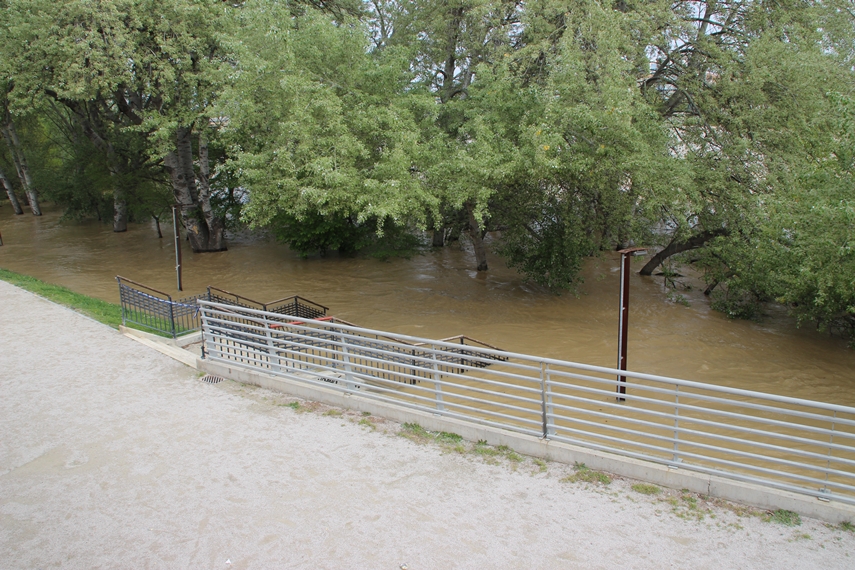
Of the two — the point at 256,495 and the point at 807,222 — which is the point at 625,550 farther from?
the point at 807,222

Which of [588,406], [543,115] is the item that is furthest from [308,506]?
[543,115]

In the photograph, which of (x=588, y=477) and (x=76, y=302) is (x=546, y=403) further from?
(x=76, y=302)

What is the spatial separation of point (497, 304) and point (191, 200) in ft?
46.8

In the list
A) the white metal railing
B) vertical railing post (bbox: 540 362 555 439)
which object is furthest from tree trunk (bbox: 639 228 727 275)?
vertical railing post (bbox: 540 362 555 439)

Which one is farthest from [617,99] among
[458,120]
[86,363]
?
[86,363]

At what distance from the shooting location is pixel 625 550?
4785 mm

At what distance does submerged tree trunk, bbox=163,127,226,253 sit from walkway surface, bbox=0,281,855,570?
17.9 meters

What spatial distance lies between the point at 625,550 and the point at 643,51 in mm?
14472

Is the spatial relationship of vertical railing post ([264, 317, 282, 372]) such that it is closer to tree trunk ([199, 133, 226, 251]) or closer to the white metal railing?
the white metal railing

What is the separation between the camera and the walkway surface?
478 centimetres

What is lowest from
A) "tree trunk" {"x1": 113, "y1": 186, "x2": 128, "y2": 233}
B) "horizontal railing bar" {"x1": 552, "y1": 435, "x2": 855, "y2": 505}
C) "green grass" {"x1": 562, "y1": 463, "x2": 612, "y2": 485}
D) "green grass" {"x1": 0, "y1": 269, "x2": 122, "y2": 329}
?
"green grass" {"x1": 562, "y1": 463, "x2": 612, "y2": 485}

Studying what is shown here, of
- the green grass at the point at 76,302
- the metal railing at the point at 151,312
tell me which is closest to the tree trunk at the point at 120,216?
the green grass at the point at 76,302

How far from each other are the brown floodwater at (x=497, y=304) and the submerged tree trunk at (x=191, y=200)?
0.83 metres

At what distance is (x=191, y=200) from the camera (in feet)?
82.5
